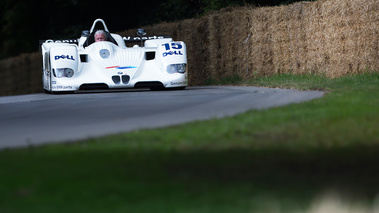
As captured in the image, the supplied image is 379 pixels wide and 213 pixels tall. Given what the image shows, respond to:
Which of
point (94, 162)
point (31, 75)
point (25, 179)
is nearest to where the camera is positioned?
point (25, 179)

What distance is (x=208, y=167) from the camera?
19.8 feet

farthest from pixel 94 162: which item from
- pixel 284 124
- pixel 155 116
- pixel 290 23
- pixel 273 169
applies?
pixel 290 23

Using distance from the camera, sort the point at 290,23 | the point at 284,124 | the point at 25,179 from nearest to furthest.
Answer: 1. the point at 25,179
2. the point at 284,124
3. the point at 290,23

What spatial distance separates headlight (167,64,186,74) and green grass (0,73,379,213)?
27.7ft

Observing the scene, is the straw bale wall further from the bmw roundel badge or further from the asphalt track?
the bmw roundel badge

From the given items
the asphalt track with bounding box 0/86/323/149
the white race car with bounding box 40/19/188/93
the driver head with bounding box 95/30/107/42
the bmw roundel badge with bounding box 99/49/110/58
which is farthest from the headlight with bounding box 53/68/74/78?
the asphalt track with bounding box 0/86/323/149

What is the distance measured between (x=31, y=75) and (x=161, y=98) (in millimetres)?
25489

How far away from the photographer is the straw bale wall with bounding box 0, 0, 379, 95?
1716cm

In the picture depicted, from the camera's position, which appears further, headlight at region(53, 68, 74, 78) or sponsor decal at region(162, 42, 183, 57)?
sponsor decal at region(162, 42, 183, 57)

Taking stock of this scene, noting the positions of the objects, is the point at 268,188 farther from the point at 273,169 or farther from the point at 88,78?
the point at 88,78

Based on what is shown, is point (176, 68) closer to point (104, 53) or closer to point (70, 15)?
point (104, 53)

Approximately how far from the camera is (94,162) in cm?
634

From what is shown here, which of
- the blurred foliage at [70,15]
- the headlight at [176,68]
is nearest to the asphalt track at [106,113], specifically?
the headlight at [176,68]

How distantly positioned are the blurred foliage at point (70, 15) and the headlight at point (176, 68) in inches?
773
